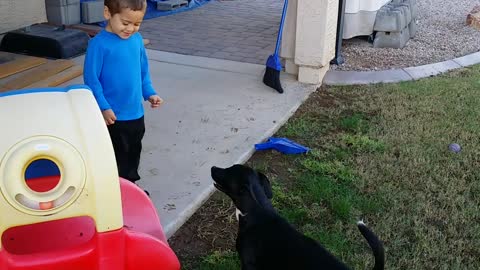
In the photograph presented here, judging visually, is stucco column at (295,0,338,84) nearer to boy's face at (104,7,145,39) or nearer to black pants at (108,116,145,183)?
black pants at (108,116,145,183)

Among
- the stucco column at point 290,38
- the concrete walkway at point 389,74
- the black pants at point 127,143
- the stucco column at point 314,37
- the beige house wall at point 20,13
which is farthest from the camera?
the beige house wall at point 20,13

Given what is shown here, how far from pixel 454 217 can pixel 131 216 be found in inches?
71.3

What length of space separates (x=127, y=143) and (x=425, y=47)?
16.4 feet

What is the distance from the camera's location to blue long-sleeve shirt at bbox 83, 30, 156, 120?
2670mm

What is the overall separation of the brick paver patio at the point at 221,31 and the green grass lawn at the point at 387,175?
4.96 ft

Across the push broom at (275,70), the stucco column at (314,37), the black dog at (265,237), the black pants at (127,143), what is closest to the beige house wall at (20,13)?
the push broom at (275,70)

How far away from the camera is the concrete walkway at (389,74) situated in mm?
5594

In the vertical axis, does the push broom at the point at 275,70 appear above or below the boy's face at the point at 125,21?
below

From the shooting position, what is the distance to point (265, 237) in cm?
247

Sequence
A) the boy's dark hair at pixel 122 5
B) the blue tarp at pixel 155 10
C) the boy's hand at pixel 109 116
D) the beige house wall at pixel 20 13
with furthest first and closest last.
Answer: the blue tarp at pixel 155 10
the beige house wall at pixel 20 13
the boy's hand at pixel 109 116
the boy's dark hair at pixel 122 5

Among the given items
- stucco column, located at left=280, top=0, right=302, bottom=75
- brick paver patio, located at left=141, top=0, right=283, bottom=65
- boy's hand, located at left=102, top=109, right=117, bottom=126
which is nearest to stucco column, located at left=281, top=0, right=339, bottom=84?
stucco column, located at left=280, top=0, right=302, bottom=75

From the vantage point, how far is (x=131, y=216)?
249 centimetres

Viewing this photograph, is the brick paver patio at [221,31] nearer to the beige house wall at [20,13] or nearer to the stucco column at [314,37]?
the stucco column at [314,37]

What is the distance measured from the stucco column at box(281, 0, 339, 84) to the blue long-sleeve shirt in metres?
2.53
